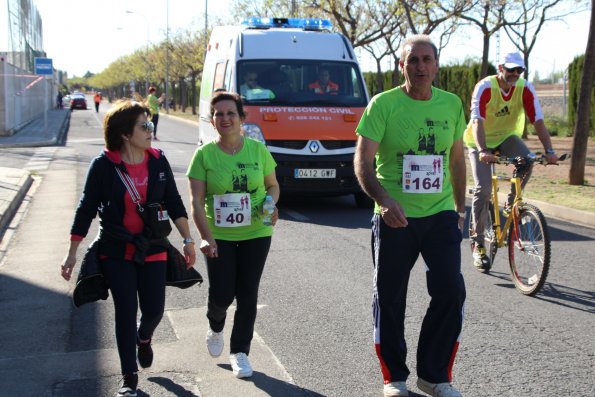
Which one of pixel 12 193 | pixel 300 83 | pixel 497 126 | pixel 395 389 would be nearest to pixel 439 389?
pixel 395 389

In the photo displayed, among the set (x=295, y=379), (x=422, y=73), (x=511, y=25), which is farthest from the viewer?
(x=511, y=25)

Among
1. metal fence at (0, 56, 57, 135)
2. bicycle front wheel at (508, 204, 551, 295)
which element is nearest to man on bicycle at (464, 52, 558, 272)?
bicycle front wheel at (508, 204, 551, 295)

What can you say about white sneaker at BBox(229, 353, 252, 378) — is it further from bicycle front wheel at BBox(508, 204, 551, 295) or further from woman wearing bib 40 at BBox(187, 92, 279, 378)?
bicycle front wheel at BBox(508, 204, 551, 295)

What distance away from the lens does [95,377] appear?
4961 millimetres

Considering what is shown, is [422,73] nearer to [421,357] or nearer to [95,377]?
[421,357]

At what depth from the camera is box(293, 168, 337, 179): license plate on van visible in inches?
460

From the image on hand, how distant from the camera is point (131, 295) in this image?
4500 mm

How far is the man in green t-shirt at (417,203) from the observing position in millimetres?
4379

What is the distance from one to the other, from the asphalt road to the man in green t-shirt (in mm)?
338

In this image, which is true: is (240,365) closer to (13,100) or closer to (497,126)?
(497,126)

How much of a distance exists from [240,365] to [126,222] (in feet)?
3.65

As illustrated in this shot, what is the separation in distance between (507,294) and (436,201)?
9.17 feet

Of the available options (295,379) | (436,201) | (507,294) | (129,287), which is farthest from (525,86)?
(129,287)

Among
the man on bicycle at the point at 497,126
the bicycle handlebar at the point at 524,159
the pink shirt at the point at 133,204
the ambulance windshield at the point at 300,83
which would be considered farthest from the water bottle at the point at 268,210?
the ambulance windshield at the point at 300,83
